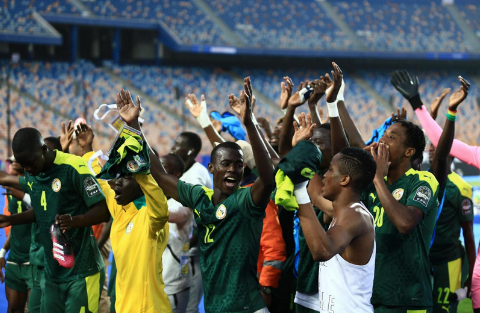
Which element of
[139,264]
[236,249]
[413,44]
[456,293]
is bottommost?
[456,293]

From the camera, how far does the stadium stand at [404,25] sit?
106ft

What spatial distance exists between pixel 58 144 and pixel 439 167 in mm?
3986

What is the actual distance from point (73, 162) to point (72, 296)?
1121mm

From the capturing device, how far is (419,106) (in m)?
5.24

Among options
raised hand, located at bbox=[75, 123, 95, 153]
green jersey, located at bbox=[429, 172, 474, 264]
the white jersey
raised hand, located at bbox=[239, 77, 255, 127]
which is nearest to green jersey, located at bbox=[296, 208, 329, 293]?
the white jersey

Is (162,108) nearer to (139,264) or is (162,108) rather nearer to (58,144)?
(58,144)

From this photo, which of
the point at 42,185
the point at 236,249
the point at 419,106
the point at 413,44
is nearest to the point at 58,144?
the point at 42,185

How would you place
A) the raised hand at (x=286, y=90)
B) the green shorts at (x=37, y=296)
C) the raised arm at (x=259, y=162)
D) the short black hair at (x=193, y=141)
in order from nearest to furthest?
the raised arm at (x=259, y=162) < the raised hand at (x=286, y=90) < the green shorts at (x=37, y=296) < the short black hair at (x=193, y=141)

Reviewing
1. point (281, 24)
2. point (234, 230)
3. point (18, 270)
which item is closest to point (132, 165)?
point (234, 230)

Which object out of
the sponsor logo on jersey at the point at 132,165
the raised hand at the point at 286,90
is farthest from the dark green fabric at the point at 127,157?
the raised hand at the point at 286,90

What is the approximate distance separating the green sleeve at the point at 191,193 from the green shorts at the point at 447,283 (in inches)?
117

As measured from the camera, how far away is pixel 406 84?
5.35 metres

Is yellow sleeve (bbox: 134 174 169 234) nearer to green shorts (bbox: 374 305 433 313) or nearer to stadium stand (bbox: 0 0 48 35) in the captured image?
green shorts (bbox: 374 305 433 313)

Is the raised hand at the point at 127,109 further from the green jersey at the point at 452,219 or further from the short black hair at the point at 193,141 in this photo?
the green jersey at the point at 452,219
